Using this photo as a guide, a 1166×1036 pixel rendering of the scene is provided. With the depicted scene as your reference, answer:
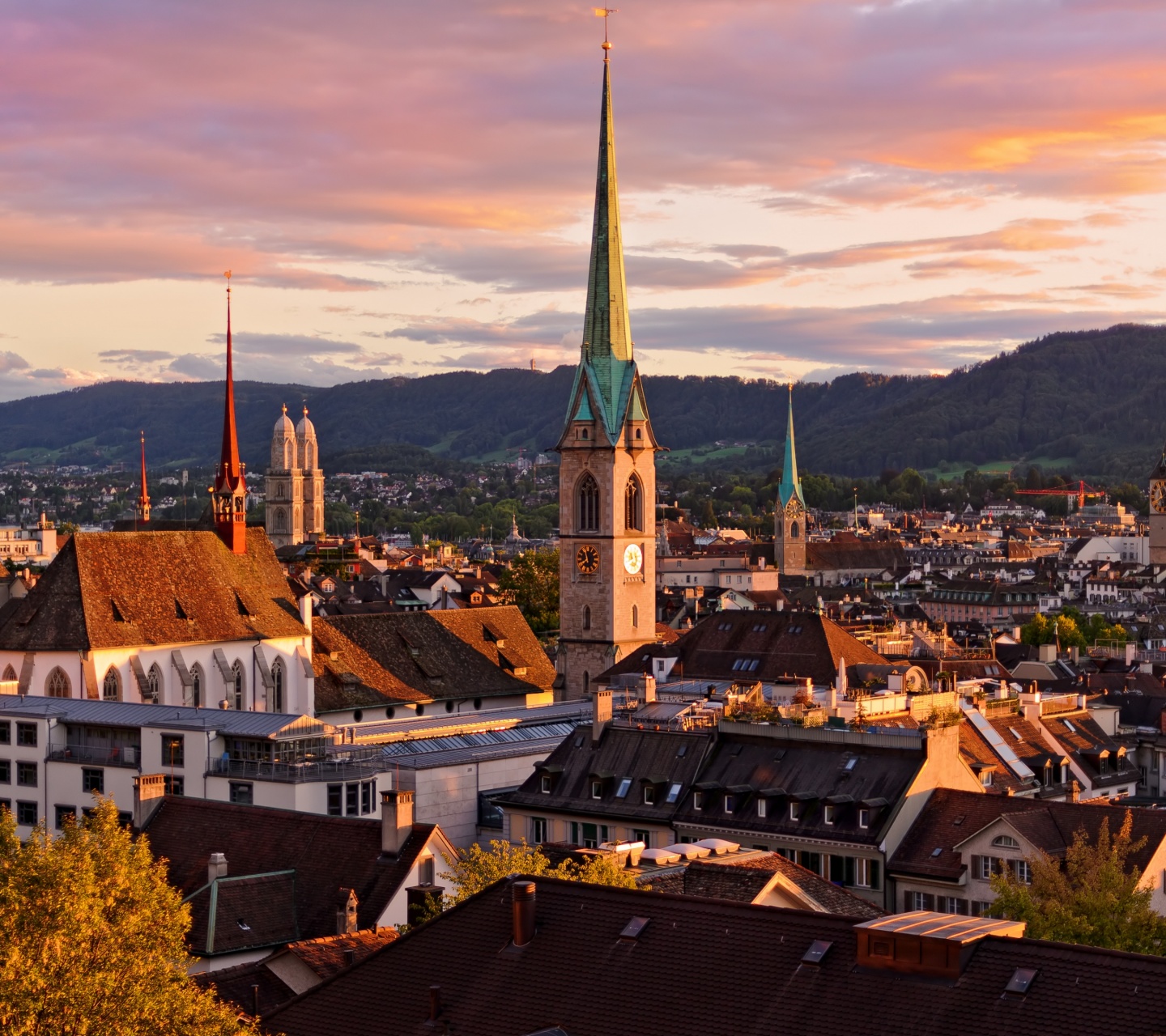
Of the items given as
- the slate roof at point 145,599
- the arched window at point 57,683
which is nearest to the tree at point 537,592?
the slate roof at point 145,599

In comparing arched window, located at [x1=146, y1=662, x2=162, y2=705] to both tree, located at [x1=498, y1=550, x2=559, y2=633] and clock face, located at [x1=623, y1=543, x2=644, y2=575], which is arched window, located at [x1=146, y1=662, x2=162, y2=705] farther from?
tree, located at [x1=498, y1=550, x2=559, y2=633]

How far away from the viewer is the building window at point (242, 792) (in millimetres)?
58656

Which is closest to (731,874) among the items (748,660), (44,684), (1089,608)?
(44,684)

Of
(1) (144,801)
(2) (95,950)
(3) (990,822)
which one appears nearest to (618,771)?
(3) (990,822)

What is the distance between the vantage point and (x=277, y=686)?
81312mm

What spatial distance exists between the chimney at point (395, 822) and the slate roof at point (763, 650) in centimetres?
4827

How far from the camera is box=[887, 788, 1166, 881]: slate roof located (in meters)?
46.7

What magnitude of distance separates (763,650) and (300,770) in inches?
1627

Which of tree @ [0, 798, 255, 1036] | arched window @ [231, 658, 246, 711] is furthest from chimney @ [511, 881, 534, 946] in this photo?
arched window @ [231, 658, 246, 711]

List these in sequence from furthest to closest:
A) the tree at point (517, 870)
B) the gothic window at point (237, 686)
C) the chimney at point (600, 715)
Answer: the gothic window at point (237, 686) → the chimney at point (600, 715) → the tree at point (517, 870)

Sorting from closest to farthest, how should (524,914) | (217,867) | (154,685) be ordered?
1. (524,914)
2. (217,867)
3. (154,685)

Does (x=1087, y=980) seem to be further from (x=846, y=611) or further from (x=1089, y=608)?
(x=1089, y=608)

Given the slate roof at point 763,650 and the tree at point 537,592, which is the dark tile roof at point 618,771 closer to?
the slate roof at point 763,650

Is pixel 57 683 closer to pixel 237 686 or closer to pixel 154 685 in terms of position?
pixel 154 685
